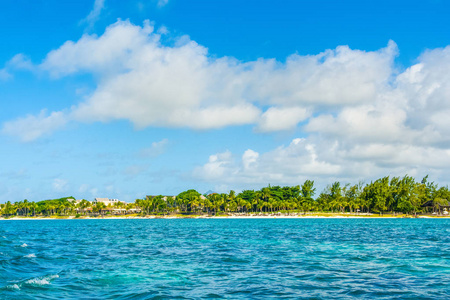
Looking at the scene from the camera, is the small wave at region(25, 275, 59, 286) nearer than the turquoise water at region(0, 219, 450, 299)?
No

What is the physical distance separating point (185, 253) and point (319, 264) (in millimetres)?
14261

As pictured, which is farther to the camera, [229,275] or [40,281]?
[229,275]

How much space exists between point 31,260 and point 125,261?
8.48m

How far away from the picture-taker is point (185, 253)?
38438mm

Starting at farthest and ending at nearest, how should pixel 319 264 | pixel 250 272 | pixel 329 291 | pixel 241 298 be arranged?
1. pixel 319 264
2. pixel 250 272
3. pixel 329 291
4. pixel 241 298

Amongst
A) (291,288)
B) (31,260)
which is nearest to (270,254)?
(291,288)

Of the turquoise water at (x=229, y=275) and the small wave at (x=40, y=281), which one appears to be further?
the small wave at (x=40, y=281)

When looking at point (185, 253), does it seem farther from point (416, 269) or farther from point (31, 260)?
point (416, 269)

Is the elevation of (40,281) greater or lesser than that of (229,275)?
greater

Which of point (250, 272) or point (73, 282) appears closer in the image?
point (73, 282)

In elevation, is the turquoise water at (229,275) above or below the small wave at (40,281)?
below

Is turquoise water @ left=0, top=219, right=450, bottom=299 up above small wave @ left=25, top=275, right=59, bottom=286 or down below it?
below

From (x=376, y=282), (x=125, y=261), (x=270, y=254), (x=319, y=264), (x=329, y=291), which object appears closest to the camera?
(x=329, y=291)

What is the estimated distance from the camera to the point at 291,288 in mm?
20859
